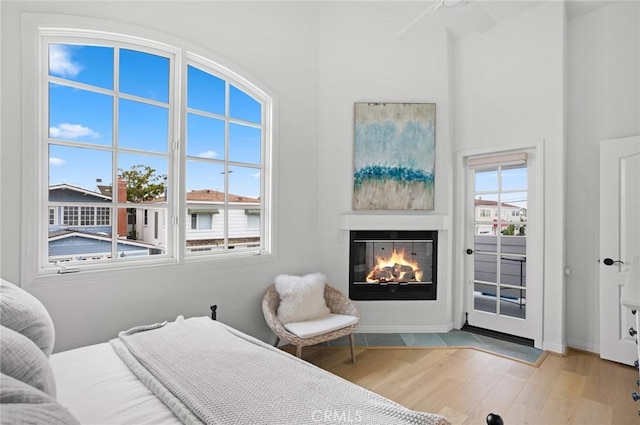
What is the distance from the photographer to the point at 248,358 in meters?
1.41

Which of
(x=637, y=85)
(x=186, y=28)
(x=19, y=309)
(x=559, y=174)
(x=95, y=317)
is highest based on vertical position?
(x=186, y=28)

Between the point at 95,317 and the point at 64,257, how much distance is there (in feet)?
1.43

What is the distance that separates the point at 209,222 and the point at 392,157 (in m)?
1.98

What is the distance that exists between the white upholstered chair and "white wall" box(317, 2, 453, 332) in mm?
445

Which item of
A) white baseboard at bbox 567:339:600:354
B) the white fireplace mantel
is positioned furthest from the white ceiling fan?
white baseboard at bbox 567:339:600:354

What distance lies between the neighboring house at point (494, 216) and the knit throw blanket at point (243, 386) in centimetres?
288

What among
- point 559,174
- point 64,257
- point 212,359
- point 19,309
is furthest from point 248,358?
point 559,174

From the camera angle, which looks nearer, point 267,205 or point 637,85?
point 637,85

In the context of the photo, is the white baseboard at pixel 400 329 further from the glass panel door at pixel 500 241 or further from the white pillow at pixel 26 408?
the white pillow at pixel 26 408

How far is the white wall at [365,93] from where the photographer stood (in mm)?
3461

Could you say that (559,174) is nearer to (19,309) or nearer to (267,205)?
(267,205)

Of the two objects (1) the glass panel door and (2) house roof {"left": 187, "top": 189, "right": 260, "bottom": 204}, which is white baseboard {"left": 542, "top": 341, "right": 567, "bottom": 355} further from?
(2) house roof {"left": 187, "top": 189, "right": 260, "bottom": 204}

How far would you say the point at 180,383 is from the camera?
3.96ft

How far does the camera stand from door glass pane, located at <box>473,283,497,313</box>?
349 cm
